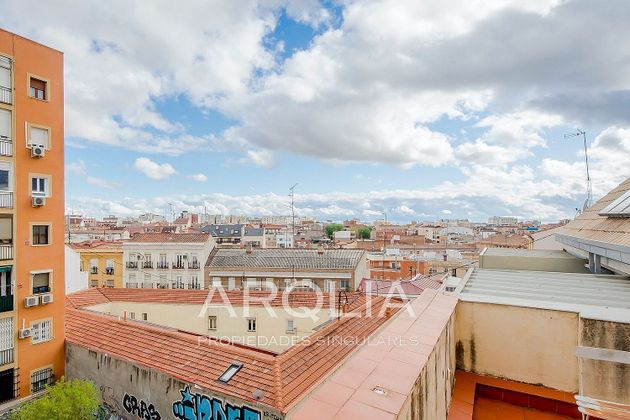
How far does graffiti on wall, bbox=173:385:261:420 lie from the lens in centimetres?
579

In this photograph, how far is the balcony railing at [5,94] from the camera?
34.2ft

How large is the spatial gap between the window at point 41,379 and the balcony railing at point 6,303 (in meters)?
2.06

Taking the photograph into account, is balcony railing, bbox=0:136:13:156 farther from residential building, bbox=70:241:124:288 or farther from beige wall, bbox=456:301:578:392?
residential building, bbox=70:241:124:288

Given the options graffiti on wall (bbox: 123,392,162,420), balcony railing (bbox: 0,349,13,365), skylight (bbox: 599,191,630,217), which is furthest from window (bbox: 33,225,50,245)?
skylight (bbox: 599,191,630,217)

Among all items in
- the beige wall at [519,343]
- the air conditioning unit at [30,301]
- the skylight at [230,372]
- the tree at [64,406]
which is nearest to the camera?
the beige wall at [519,343]

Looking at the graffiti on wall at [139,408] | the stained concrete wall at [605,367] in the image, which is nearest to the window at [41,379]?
the graffiti on wall at [139,408]

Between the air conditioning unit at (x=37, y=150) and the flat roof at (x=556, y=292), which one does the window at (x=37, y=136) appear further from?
the flat roof at (x=556, y=292)

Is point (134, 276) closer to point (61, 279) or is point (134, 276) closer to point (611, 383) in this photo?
point (61, 279)

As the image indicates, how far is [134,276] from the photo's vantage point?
31609 mm

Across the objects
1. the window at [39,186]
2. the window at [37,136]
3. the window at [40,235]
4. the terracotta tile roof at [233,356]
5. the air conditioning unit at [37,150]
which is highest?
the window at [37,136]

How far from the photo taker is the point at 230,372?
701cm

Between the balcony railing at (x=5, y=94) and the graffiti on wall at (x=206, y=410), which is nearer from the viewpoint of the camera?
the graffiti on wall at (x=206, y=410)

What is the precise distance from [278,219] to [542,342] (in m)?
A: 172

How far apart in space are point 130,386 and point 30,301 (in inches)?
204
